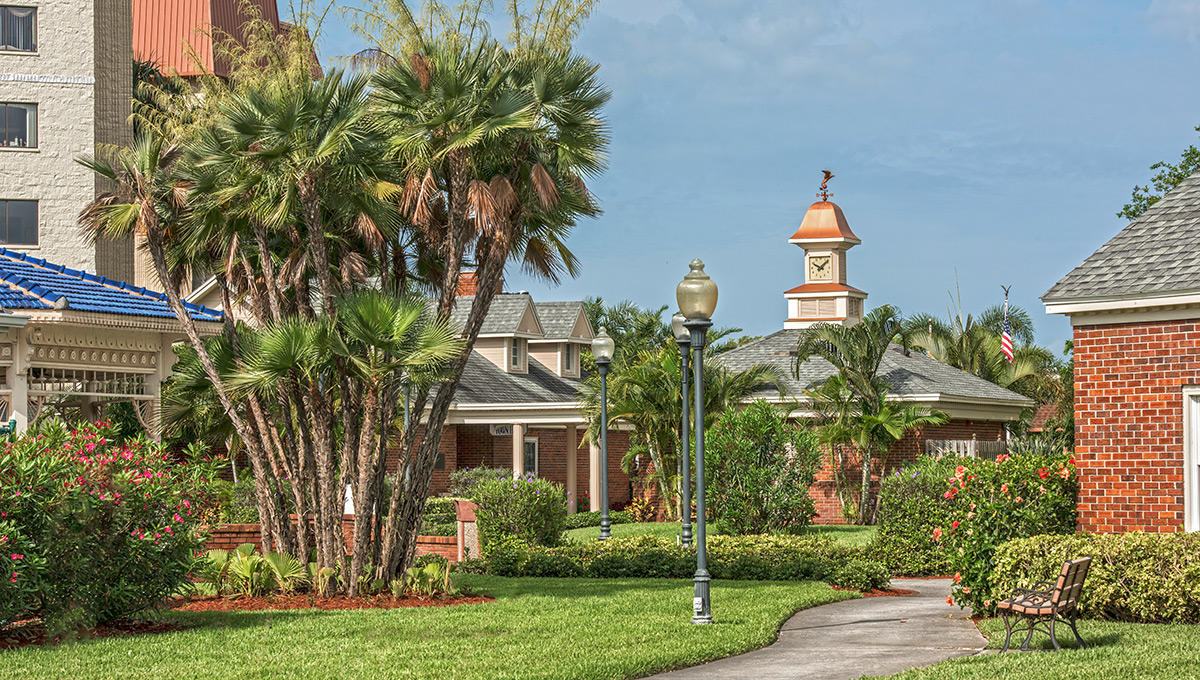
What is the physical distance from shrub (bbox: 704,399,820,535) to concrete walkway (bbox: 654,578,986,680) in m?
5.61

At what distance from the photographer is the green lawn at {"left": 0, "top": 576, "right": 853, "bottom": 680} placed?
37.2ft

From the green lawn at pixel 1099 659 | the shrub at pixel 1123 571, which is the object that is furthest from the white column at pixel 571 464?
the green lawn at pixel 1099 659

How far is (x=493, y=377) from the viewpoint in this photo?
37.6 meters

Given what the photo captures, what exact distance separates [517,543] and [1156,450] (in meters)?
10.3

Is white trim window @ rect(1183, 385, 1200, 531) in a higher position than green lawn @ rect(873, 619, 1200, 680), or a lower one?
higher

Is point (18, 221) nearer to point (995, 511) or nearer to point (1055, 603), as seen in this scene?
point (995, 511)

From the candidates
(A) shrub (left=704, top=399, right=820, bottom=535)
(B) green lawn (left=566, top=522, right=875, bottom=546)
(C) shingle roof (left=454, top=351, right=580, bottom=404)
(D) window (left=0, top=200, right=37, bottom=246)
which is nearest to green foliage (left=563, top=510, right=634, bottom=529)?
(B) green lawn (left=566, top=522, right=875, bottom=546)

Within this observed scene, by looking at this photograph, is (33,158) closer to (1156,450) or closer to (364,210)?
(364,210)

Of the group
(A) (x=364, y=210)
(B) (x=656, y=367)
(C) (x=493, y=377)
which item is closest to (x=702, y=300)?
(A) (x=364, y=210)

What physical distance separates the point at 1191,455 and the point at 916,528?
658 cm

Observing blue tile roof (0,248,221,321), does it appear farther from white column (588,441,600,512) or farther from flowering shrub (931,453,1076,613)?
white column (588,441,600,512)

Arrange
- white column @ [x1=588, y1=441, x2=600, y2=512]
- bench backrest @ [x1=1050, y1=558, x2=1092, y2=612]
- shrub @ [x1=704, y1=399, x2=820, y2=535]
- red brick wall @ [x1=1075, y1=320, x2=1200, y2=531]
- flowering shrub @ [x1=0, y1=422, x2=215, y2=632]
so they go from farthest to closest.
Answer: white column @ [x1=588, y1=441, x2=600, y2=512], shrub @ [x1=704, y1=399, x2=820, y2=535], red brick wall @ [x1=1075, y1=320, x2=1200, y2=531], flowering shrub @ [x1=0, y1=422, x2=215, y2=632], bench backrest @ [x1=1050, y1=558, x2=1092, y2=612]

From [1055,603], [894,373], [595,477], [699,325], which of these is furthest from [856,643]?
[595,477]

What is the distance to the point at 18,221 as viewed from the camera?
41094 millimetres
